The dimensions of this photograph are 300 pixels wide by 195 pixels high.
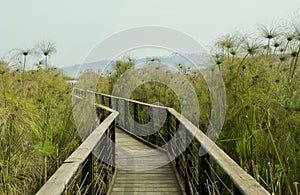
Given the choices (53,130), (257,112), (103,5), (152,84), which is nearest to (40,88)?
(53,130)

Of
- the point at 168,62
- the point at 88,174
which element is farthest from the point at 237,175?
the point at 168,62

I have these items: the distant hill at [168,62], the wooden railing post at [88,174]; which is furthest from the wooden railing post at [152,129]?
the wooden railing post at [88,174]

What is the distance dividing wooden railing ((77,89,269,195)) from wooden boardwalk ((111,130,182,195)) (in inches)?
Result: 6.0

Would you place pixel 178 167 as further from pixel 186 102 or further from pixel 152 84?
pixel 152 84

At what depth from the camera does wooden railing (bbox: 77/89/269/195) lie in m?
2.02

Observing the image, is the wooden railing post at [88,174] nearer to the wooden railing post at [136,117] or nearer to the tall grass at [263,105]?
the tall grass at [263,105]

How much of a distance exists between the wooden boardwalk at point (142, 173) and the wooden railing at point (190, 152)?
15cm

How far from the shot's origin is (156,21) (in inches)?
399

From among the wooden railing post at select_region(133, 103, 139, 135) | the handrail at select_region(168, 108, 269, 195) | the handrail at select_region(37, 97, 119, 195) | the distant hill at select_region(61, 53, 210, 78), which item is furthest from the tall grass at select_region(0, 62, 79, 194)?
the wooden railing post at select_region(133, 103, 139, 135)

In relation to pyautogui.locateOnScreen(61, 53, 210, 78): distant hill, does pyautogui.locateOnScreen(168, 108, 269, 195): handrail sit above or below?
below

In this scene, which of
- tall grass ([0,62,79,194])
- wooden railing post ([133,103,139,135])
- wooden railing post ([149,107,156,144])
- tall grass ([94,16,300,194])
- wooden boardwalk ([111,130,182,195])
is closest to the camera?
tall grass ([0,62,79,194])

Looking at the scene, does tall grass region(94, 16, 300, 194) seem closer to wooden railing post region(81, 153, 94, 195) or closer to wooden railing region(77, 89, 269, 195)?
wooden railing region(77, 89, 269, 195)

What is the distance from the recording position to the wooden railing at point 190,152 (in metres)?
2.02

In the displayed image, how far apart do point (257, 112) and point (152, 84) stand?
6035mm
